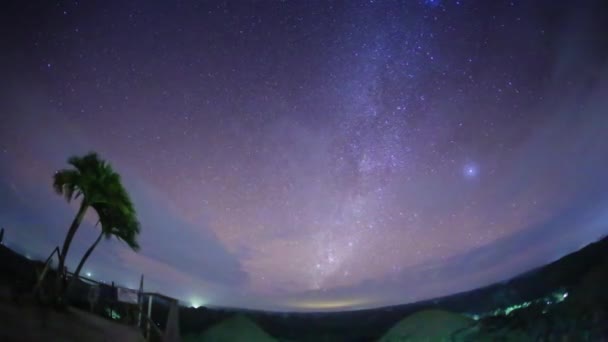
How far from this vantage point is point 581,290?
26719 mm

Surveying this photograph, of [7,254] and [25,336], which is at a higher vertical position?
[7,254]

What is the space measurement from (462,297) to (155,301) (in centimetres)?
3704

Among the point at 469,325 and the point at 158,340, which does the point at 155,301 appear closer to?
the point at 158,340

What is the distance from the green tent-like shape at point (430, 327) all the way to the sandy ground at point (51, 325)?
33288 mm

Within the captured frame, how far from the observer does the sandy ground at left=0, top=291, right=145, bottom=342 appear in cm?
1011

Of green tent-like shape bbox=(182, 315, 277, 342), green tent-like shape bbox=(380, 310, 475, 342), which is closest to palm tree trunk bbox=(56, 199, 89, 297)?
green tent-like shape bbox=(182, 315, 277, 342)

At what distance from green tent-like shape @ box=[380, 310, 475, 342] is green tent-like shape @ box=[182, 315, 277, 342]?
48.9ft

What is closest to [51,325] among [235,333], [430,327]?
[235,333]

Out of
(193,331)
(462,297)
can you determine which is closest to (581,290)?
(462,297)

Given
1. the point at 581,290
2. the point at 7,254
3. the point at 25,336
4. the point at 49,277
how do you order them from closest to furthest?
the point at 25,336, the point at 49,277, the point at 7,254, the point at 581,290

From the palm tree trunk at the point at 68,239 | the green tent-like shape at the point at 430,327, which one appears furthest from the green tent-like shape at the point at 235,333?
the palm tree trunk at the point at 68,239

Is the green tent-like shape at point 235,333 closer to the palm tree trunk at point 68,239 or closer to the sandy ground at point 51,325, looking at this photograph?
the sandy ground at point 51,325

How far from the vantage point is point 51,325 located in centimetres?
1146

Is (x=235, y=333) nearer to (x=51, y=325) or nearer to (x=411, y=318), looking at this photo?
(x=411, y=318)
